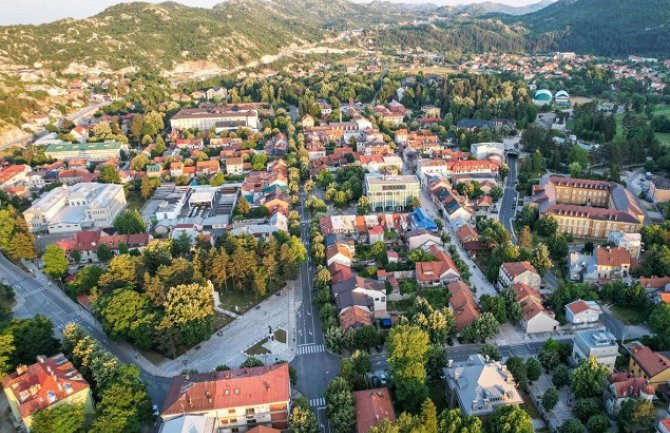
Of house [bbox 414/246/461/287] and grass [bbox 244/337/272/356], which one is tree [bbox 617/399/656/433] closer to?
house [bbox 414/246/461/287]

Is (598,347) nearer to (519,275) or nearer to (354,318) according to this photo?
(519,275)

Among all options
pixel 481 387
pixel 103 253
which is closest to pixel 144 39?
pixel 103 253

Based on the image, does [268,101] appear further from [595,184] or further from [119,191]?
[595,184]

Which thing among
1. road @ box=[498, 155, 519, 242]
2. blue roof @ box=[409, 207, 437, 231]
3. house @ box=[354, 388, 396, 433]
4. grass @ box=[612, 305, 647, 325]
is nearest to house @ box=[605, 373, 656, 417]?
grass @ box=[612, 305, 647, 325]

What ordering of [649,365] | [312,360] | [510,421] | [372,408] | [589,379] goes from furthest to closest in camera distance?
A: 1. [312,360]
2. [649,365]
3. [589,379]
4. [372,408]
5. [510,421]

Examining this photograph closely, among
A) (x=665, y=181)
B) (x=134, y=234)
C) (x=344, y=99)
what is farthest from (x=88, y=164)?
(x=665, y=181)
